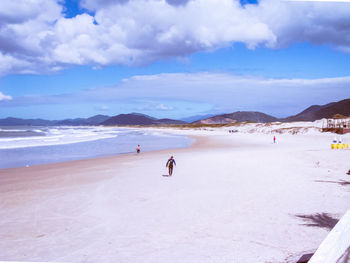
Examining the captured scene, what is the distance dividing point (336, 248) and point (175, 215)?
4.87m

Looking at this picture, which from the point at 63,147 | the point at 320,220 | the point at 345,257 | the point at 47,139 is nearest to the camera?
the point at 345,257

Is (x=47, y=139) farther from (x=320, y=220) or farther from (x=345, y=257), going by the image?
(x=345, y=257)

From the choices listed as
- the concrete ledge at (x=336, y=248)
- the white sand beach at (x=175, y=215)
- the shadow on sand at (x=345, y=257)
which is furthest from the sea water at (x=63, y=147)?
the shadow on sand at (x=345, y=257)

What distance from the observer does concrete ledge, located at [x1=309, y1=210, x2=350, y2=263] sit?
3.19 meters

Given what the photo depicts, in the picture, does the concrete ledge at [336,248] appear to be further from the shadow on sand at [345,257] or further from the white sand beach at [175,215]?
the white sand beach at [175,215]

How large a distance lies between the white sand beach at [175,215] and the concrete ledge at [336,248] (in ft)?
5.29

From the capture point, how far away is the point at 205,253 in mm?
5246

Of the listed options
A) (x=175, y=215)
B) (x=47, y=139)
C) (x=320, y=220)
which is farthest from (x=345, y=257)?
(x=47, y=139)

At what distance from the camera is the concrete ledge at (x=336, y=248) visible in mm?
3186

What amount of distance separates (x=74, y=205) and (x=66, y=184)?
3.94 m

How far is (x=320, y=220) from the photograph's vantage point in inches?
268

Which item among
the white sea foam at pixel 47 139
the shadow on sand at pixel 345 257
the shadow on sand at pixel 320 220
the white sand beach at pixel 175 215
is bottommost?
the white sand beach at pixel 175 215

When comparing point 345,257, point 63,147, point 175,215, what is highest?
point 345,257

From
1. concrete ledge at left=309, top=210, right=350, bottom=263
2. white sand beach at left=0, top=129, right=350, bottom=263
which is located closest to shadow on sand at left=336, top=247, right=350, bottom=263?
concrete ledge at left=309, top=210, right=350, bottom=263
